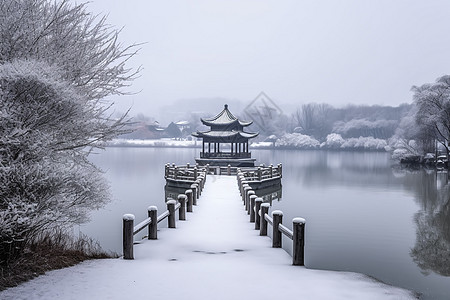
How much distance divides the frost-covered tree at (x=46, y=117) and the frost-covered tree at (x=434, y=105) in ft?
168

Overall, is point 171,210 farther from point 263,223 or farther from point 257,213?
point 263,223

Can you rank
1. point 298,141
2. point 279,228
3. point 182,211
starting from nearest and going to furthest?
1. point 279,228
2. point 182,211
3. point 298,141

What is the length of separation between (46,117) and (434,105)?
5490 cm

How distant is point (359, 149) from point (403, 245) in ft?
369

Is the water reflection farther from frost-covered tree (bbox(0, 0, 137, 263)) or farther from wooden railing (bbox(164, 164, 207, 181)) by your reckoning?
wooden railing (bbox(164, 164, 207, 181))

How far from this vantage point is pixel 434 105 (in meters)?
51.2

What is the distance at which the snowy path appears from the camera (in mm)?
6193

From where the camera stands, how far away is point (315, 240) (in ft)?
56.5

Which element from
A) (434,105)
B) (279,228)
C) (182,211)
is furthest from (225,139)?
(279,228)

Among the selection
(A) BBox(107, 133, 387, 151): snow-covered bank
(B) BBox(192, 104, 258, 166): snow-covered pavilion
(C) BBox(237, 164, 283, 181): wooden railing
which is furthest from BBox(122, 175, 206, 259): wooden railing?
(A) BBox(107, 133, 387, 151): snow-covered bank

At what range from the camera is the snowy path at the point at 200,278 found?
20.3ft

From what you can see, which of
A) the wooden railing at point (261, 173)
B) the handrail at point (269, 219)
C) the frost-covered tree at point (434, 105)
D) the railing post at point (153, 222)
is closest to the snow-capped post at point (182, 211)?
the railing post at point (153, 222)

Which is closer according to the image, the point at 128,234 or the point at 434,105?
the point at 128,234

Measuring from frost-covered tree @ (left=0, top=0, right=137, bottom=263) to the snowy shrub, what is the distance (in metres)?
126
